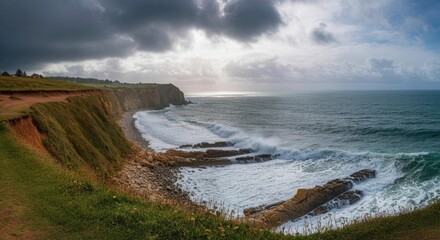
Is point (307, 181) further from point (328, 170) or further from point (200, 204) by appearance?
point (200, 204)

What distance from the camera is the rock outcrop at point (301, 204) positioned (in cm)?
1873

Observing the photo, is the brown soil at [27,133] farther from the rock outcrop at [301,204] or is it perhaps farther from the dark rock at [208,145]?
the dark rock at [208,145]

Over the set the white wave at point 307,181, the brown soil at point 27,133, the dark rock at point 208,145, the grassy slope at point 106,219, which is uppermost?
the brown soil at point 27,133

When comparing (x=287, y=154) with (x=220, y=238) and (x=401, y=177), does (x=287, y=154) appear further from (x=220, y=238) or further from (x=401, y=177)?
(x=220, y=238)

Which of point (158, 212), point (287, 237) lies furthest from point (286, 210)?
point (158, 212)

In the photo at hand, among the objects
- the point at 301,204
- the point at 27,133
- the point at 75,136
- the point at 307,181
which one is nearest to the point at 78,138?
the point at 75,136

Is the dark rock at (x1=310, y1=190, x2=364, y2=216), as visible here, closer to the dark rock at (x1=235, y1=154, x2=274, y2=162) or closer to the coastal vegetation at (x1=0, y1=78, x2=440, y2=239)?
the coastal vegetation at (x1=0, y1=78, x2=440, y2=239)

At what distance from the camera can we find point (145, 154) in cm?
3412

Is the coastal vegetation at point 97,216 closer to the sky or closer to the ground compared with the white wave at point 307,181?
closer to the sky

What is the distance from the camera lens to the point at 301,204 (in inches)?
805

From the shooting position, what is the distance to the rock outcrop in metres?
18.7

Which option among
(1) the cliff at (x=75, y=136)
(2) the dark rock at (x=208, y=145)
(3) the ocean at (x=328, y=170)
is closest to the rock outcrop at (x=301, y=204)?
(3) the ocean at (x=328, y=170)

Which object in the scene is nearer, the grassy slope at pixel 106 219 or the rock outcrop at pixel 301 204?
the grassy slope at pixel 106 219

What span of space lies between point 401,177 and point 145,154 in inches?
1002
